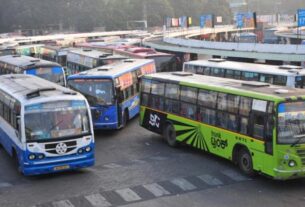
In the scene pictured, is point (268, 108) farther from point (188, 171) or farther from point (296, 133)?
point (188, 171)

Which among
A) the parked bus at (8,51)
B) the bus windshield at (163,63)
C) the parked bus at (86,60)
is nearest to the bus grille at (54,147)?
the parked bus at (86,60)

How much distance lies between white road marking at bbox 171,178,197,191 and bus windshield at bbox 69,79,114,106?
700 cm

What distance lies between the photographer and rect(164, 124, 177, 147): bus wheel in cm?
1861

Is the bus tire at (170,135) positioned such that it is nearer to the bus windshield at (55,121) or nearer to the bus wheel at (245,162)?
the bus wheel at (245,162)

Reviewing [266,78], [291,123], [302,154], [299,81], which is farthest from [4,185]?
[266,78]

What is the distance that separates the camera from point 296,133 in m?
13.2

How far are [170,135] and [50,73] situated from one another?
8694 mm

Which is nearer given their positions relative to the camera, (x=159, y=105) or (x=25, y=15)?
(x=159, y=105)

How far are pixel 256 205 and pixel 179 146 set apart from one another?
667cm

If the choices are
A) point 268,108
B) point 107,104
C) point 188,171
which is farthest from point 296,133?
point 107,104

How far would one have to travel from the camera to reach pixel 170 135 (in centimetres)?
1892

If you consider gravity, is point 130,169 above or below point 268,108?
below

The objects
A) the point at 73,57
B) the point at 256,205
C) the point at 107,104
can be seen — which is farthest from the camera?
the point at 73,57

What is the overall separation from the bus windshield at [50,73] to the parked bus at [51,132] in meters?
9.70
